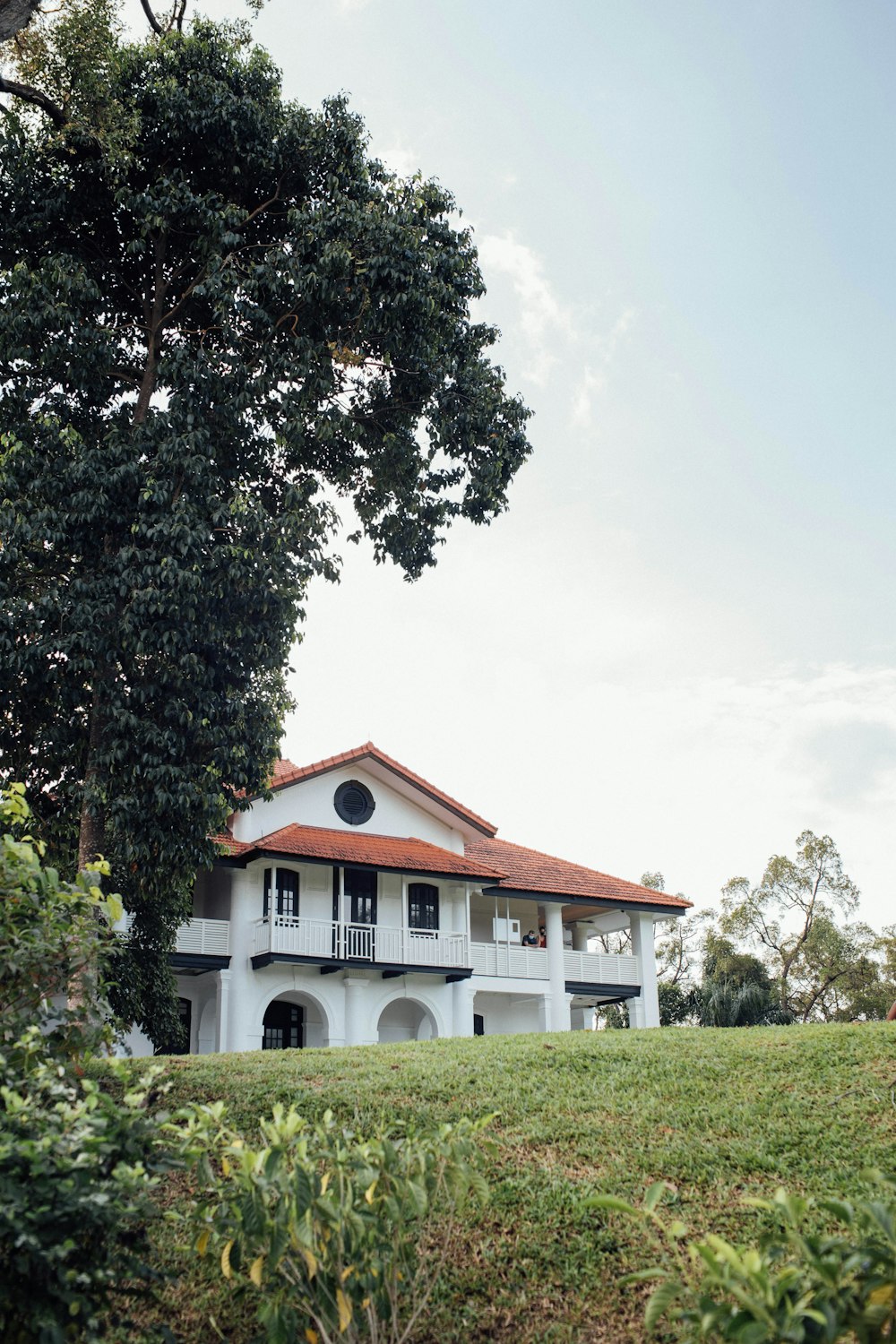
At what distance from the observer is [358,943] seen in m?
24.3

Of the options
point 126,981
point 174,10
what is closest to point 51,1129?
point 126,981

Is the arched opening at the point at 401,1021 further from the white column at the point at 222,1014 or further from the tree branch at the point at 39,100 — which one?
the tree branch at the point at 39,100

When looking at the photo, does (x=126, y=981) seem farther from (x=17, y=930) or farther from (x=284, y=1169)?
(x=284, y=1169)

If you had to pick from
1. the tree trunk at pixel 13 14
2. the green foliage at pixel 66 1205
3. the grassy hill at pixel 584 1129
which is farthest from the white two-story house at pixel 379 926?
the green foliage at pixel 66 1205

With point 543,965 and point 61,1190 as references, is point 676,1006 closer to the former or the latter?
point 543,965

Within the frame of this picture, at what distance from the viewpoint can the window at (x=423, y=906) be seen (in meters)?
26.2

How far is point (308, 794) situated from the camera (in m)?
25.8

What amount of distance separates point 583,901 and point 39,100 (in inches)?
822

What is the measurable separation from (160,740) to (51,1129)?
9295mm

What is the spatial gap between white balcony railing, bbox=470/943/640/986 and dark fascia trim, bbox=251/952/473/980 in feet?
3.25

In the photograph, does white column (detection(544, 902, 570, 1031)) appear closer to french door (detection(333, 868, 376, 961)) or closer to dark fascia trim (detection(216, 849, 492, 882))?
dark fascia trim (detection(216, 849, 492, 882))

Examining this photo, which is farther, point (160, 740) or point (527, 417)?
point (527, 417)

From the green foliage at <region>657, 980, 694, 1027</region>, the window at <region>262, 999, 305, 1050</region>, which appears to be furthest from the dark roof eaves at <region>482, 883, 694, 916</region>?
the green foliage at <region>657, 980, 694, 1027</region>

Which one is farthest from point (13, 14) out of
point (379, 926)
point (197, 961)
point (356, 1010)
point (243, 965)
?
point (356, 1010)
